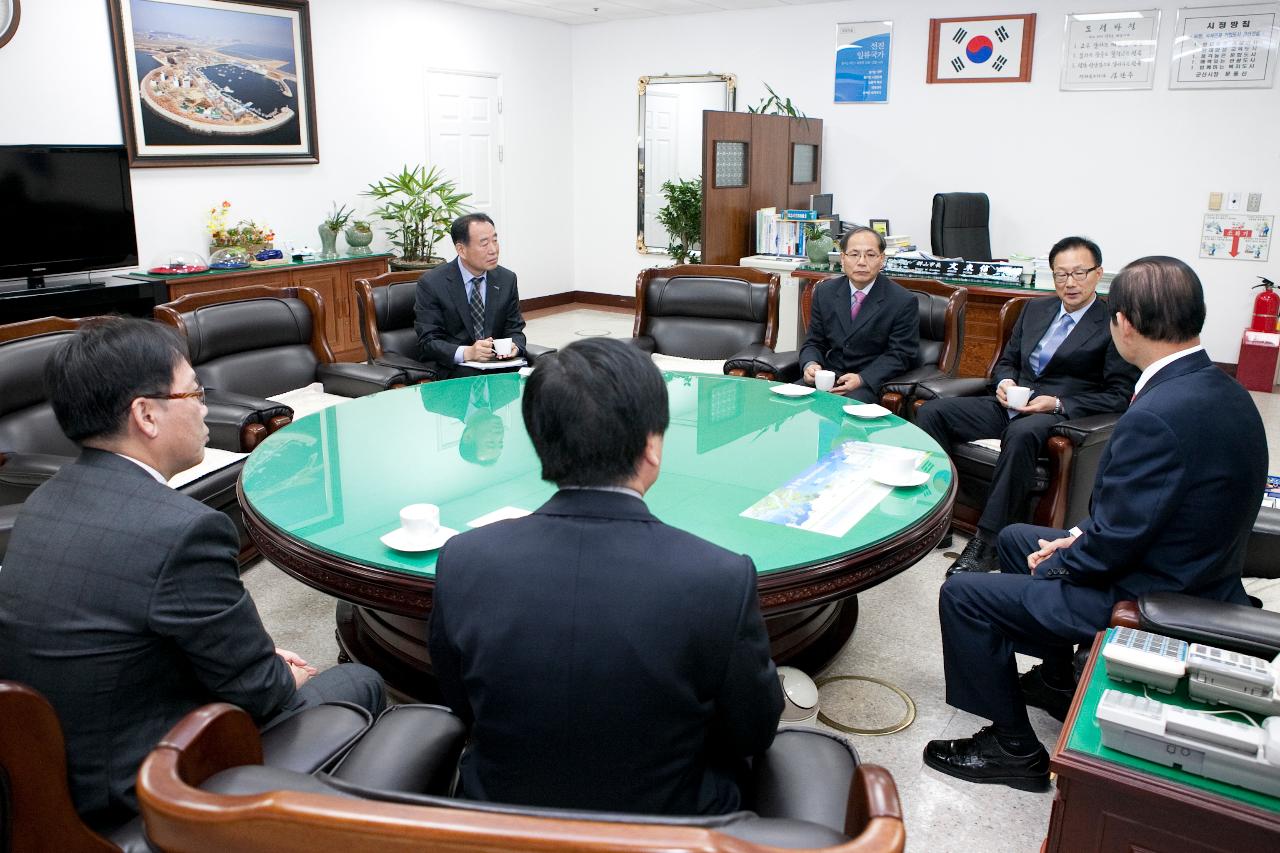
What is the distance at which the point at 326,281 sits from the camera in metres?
6.06

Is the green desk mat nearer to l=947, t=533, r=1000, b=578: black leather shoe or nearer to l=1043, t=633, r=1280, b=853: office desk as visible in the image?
l=1043, t=633, r=1280, b=853: office desk

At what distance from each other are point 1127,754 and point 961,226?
5267mm

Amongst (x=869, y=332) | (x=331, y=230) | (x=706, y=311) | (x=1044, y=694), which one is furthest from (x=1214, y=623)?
(x=331, y=230)

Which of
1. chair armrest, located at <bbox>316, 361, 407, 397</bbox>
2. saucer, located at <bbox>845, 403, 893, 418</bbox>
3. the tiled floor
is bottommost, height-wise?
the tiled floor

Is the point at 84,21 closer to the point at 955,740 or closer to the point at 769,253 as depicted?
the point at 769,253

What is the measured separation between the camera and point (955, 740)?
221 cm

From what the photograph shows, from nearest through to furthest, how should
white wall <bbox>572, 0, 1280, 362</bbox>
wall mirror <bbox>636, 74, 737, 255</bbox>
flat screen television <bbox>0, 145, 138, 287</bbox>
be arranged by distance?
1. flat screen television <bbox>0, 145, 138, 287</bbox>
2. white wall <bbox>572, 0, 1280, 362</bbox>
3. wall mirror <bbox>636, 74, 737, 255</bbox>

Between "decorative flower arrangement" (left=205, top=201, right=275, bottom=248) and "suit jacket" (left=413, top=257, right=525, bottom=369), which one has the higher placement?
"decorative flower arrangement" (left=205, top=201, right=275, bottom=248)

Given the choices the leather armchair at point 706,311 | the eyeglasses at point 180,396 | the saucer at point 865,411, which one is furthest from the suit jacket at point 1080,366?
the eyeglasses at point 180,396

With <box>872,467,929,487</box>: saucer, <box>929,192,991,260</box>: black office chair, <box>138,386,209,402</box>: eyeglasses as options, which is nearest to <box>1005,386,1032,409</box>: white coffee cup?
<box>872,467,929,487</box>: saucer

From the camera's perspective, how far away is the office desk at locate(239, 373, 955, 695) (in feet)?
6.35

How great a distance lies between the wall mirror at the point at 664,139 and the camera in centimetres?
791

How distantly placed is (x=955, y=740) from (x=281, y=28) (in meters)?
5.80

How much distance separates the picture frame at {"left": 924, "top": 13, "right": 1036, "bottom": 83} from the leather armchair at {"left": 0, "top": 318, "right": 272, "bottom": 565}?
5493 millimetres
